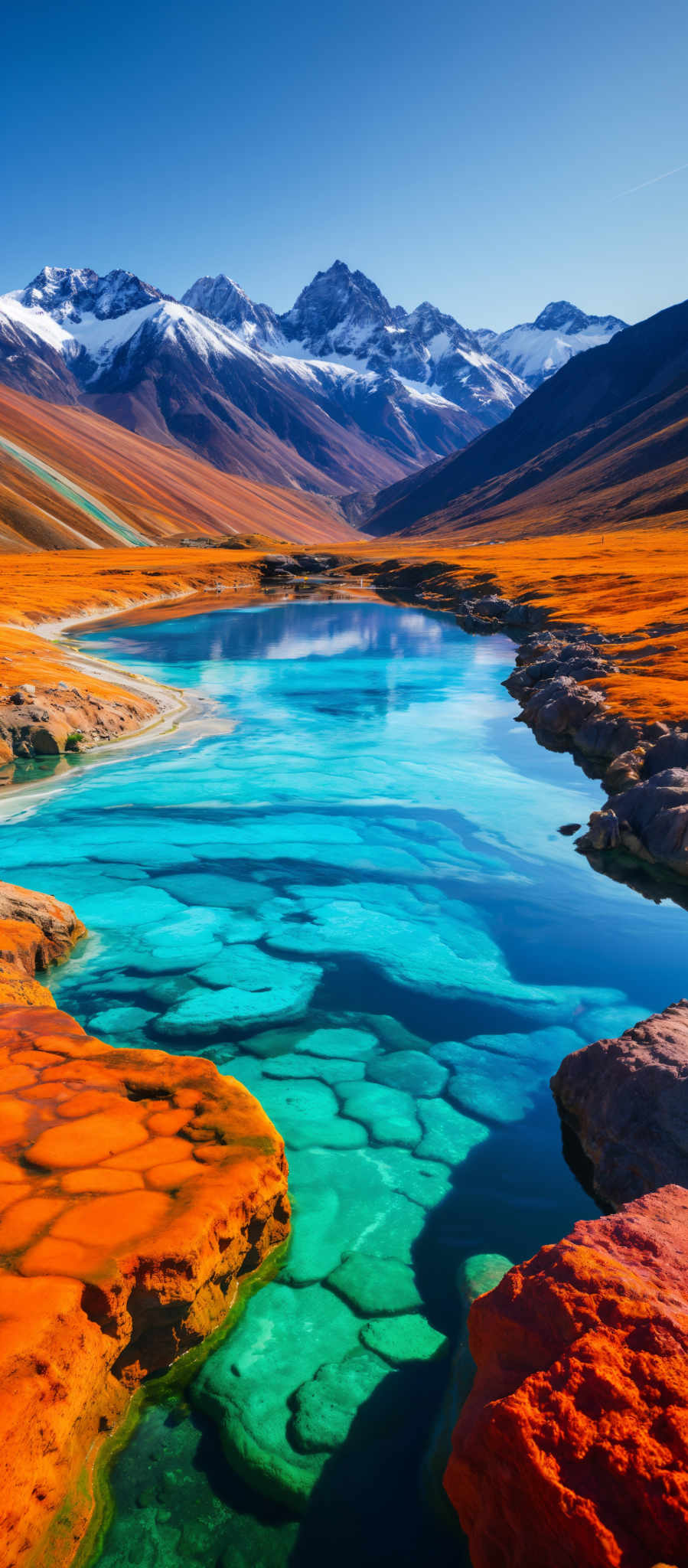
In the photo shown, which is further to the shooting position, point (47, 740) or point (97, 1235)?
point (47, 740)

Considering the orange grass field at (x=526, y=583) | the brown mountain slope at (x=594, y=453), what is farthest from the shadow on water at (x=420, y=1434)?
the brown mountain slope at (x=594, y=453)

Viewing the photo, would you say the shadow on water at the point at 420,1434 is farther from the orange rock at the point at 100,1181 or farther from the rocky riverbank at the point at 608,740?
the rocky riverbank at the point at 608,740

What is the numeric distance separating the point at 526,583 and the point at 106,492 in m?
97.7

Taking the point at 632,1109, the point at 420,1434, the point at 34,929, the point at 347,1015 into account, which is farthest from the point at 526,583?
the point at 420,1434

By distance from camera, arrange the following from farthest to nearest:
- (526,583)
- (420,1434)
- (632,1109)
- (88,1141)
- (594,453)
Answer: (594,453) → (526,583) → (632,1109) → (88,1141) → (420,1434)

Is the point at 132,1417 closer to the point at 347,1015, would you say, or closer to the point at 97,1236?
the point at 97,1236

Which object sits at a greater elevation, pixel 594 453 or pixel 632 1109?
pixel 594 453

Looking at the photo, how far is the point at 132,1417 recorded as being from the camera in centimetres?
473

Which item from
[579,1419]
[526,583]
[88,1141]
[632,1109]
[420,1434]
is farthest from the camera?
[526,583]

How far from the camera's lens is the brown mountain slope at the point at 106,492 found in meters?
111

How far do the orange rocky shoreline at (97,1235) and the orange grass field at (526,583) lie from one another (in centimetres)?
1879

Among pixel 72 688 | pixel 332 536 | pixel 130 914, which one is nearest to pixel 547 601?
pixel 72 688

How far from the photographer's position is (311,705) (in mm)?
30125

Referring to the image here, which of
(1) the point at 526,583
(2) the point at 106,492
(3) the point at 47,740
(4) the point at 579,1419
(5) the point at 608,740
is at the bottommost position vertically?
(3) the point at 47,740
